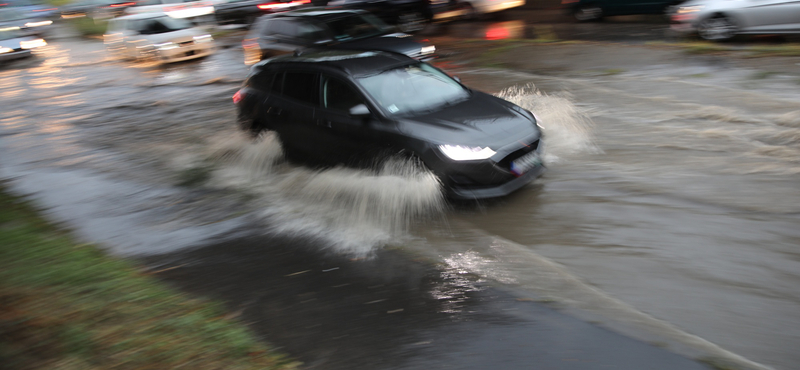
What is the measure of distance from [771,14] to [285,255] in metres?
11.5

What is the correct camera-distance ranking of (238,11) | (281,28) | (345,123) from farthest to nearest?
(238,11) → (281,28) → (345,123)

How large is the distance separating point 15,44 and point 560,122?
24.0 metres

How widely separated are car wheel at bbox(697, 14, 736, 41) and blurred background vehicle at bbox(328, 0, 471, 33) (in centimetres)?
1061

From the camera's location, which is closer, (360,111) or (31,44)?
(360,111)

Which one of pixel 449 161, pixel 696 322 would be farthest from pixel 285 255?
pixel 696 322

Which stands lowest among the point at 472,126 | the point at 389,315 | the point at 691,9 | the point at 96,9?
the point at 389,315

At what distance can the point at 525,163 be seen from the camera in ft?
20.9

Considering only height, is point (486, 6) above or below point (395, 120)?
above

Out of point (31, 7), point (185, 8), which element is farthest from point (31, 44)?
point (31, 7)

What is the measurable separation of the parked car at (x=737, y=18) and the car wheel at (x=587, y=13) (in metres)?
4.51

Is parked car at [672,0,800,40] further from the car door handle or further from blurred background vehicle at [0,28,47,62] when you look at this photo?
blurred background vehicle at [0,28,47,62]

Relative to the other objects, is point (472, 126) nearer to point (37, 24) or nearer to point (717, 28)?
point (717, 28)

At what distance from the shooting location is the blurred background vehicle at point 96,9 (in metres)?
35.8

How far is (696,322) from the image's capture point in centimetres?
412
